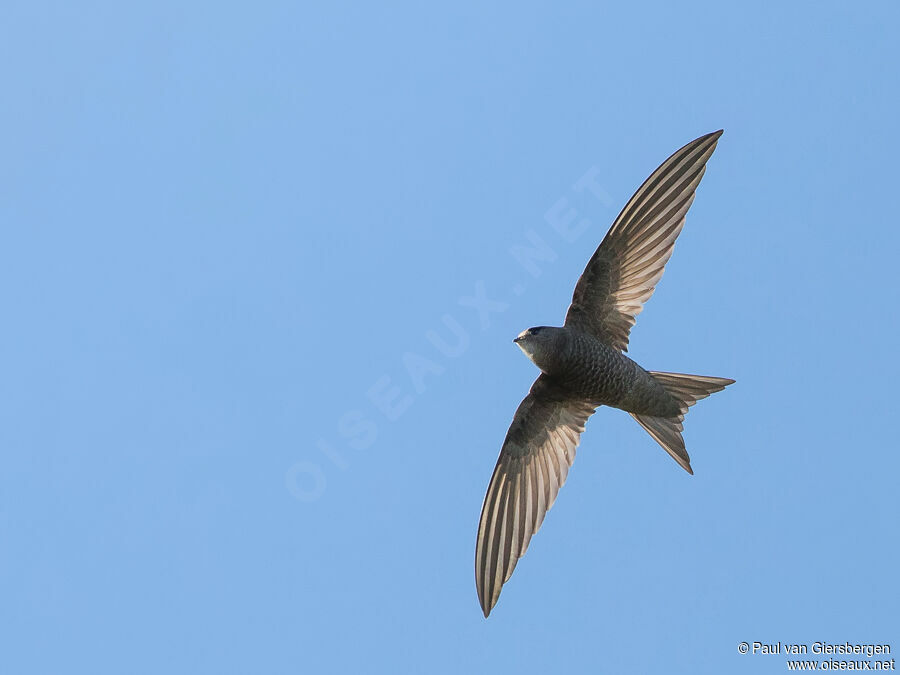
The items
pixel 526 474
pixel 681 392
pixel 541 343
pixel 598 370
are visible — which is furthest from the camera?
pixel 526 474

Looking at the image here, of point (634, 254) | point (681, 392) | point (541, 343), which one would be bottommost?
point (681, 392)

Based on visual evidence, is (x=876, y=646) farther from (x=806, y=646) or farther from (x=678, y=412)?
(x=678, y=412)

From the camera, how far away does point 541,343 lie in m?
4.59

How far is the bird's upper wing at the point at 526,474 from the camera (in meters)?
4.95

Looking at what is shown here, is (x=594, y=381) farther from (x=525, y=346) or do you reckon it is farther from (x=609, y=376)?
(x=525, y=346)

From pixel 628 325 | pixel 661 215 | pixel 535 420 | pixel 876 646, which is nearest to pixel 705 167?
pixel 661 215

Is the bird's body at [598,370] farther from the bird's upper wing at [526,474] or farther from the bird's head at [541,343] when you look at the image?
the bird's upper wing at [526,474]

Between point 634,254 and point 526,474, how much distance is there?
4.19ft

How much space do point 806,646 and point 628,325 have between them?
1.69 m

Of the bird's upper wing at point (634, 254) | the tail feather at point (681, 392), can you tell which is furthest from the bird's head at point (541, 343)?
the tail feather at point (681, 392)

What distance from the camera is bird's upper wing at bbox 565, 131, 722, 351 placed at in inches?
186

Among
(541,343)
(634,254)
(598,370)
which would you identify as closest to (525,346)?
(541,343)

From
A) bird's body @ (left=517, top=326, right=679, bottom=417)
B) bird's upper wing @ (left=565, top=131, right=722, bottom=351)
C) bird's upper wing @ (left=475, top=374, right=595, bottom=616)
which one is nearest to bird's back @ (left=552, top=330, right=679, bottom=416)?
bird's body @ (left=517, top=326, right=679, bottom=417)

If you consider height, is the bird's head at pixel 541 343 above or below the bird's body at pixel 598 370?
above
